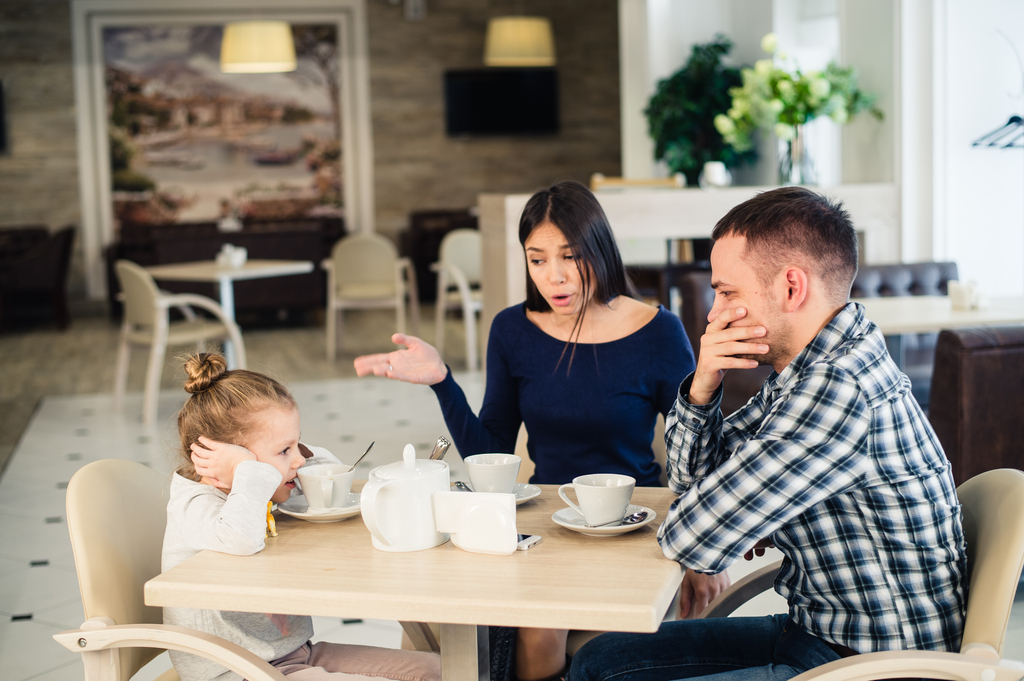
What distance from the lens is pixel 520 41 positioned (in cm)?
876

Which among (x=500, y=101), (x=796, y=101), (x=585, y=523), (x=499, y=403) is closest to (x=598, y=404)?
(x=499, y=403)

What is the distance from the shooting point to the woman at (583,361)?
6.28 feet

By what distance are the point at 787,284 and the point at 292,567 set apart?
763mm

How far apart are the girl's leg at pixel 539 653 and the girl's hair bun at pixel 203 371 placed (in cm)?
74

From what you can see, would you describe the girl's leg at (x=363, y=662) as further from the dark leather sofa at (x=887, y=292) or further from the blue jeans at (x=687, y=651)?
the dark leather sofa at (x=887, y=292)

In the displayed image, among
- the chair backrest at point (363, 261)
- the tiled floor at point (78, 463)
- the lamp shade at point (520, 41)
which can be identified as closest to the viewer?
the tiled floor at point (78, 463)

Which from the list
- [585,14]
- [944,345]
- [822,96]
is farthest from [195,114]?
[944,345]

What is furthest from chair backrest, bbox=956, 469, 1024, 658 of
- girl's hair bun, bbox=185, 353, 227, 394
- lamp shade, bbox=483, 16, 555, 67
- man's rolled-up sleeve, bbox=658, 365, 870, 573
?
lamp shade, bbox=483, 16, 555, 67

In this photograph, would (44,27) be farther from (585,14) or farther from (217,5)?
(585,14)

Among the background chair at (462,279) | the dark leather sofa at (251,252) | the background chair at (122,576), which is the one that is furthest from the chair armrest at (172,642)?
the dark leather sofa at (251,252)

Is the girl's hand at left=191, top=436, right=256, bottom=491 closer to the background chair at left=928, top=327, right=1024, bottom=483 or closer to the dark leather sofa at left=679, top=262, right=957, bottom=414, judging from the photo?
the background chair at left=928, top=327, right=1024, bottom=483

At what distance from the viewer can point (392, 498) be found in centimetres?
129

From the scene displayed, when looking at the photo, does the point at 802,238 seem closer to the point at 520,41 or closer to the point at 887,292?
the point at 887,292

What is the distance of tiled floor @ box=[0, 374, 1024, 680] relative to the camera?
2623mm
